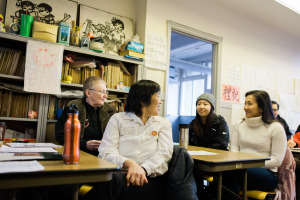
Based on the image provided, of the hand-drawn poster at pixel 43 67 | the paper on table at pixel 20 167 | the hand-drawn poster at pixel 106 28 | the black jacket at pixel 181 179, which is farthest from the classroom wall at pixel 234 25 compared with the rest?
the paper on table at pixel 20 167

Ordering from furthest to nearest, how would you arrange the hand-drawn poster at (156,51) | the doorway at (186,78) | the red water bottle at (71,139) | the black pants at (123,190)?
the doorway at (186,78), the hand-drawn poster at (156,51), the black pants at (123,190), the red water bottle at (71,139)

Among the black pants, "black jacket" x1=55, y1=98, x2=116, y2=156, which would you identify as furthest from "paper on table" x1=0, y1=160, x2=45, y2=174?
"black jacket" x1=55, y1=98, x2=116, y2=156

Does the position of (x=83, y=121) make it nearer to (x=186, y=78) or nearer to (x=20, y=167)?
(x=20, y=167)

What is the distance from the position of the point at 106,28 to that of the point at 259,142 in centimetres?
228

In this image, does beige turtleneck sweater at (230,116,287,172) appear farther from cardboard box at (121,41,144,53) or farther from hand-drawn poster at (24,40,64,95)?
hand-drawn poster at (24,40,64,95)

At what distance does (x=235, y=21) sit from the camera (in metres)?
4.49

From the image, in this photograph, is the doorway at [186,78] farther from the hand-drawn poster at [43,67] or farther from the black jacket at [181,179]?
the black jacket at [181,179]

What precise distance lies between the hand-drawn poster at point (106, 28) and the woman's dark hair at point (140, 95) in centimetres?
149

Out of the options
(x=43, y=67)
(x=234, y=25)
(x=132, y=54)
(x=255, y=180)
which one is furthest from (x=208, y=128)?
(x=234, y=25)

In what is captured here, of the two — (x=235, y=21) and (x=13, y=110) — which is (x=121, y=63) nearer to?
(x=13, y=110)

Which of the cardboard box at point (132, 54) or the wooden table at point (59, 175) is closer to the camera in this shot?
→ the wooden table at point (59, 175)

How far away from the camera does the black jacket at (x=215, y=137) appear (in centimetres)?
252

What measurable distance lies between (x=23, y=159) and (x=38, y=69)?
1673 millimetres

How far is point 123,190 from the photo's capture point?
1.38 metres
